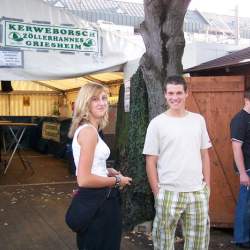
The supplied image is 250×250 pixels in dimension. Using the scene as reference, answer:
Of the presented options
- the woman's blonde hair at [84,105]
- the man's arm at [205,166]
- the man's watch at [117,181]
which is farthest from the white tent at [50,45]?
the man's watch at [117,181]

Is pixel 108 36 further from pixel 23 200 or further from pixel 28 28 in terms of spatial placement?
pixel 23 200

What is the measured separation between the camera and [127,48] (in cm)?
814

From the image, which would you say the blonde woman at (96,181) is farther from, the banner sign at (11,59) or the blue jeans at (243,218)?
the banner sign at (11,59)

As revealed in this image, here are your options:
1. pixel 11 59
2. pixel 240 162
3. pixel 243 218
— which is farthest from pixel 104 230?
pixel 11 59

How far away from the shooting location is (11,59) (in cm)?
708

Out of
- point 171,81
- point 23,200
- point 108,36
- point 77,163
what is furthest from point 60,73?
point 77,163

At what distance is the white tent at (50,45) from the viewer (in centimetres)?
712

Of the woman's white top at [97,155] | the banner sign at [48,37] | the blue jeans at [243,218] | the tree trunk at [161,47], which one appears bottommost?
the blue jeans at [243,218]

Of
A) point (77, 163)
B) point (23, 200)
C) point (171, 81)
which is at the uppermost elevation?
point (171, 81)

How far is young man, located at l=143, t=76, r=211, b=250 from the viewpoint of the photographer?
3494mm

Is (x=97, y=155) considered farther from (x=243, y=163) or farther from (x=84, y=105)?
(x=243, y=163)

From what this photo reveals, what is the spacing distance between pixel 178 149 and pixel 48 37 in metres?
4.58

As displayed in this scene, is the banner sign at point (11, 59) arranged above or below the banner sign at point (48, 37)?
below

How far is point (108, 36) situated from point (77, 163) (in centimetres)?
536
